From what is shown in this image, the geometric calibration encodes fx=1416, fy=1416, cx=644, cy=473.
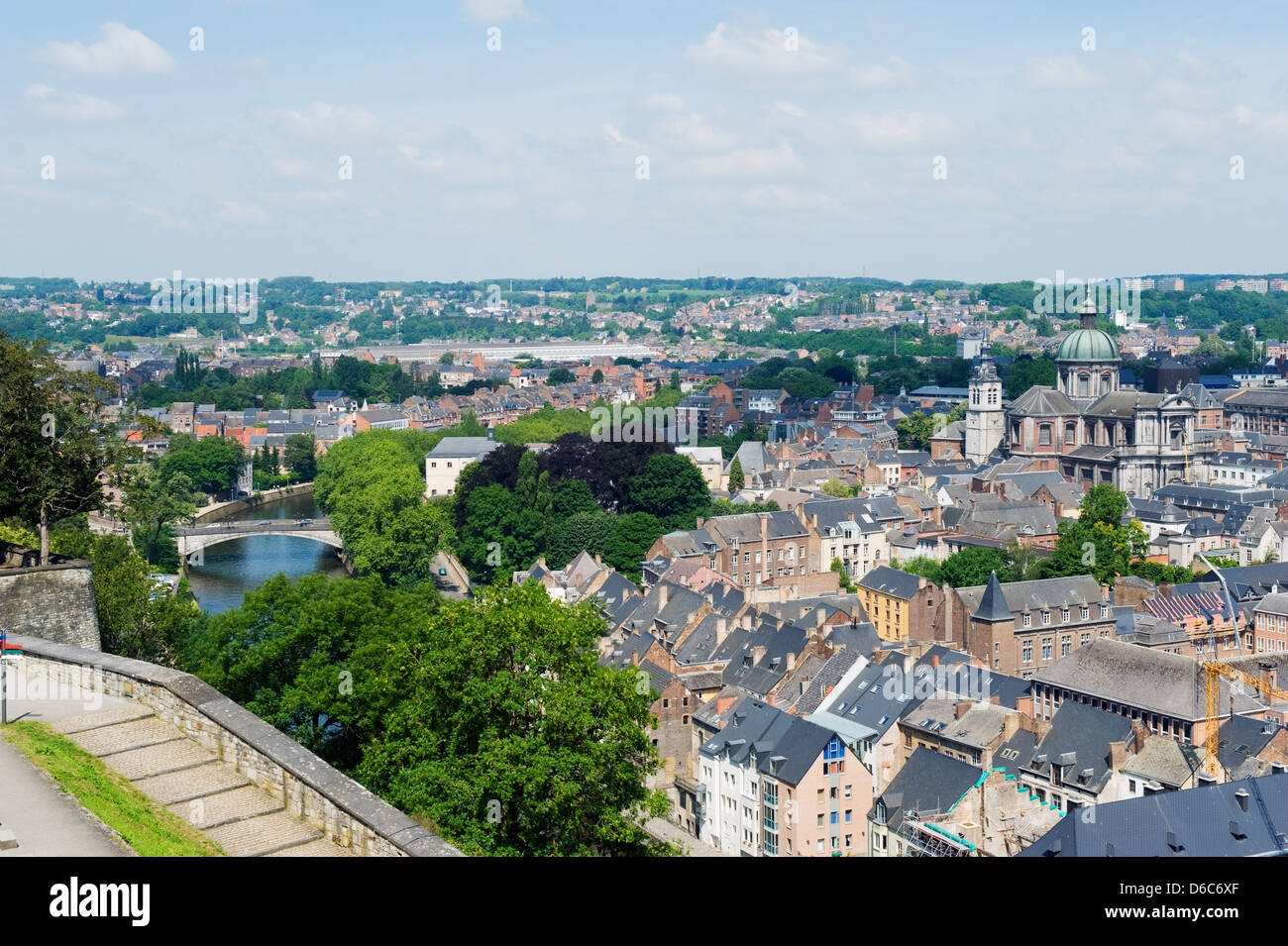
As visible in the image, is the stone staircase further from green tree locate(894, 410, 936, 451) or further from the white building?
green tree locate(894, 410, 936, 451)

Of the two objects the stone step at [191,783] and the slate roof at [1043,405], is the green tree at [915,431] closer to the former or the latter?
the slate roof at [1043,405]

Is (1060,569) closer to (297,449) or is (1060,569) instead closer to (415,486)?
(415,486)

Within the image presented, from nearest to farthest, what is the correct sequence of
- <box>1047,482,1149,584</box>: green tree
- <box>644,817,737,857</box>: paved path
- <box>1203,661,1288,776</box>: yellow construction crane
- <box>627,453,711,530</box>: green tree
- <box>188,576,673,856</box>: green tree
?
<box>188,576,673,856</box>: green tree → <box>1203,661,1288,776</box>: yellow construction crane → <box>644,817,737,857</box>: paved path → <box>1047,482,1149,584</box>: green tree → <box>627,453,711,530</box>: green tree

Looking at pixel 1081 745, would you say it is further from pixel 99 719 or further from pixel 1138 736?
pixel 99 719

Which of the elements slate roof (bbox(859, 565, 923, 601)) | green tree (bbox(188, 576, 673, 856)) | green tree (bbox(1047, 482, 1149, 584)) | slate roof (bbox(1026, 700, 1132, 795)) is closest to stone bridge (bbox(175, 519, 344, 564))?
slate roof (bbox(859, 565, 923, 601))

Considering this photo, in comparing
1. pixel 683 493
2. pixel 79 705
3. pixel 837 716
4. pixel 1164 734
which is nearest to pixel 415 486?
pixel 683 493

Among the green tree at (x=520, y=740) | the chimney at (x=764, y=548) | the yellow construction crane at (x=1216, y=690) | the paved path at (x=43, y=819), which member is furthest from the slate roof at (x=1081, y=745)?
the paved path at (x=43, y=819)
